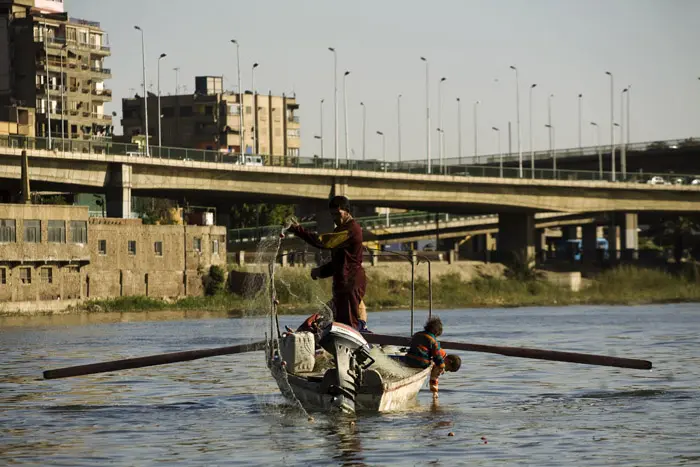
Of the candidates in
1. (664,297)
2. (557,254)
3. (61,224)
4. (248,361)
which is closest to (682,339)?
(248,361)

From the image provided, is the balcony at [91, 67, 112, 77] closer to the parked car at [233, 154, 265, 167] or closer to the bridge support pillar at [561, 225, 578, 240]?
the parked car at [233, 154, 265, 167]

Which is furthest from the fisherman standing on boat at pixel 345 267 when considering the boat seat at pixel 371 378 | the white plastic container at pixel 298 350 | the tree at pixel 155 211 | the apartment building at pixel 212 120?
the apartment building at pixel 212 120

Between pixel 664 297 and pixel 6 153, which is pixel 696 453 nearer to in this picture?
pixel 6 153

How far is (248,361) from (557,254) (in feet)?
318

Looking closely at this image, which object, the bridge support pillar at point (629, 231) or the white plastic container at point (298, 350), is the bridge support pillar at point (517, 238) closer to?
the bridge support pillar at point (629, 231)

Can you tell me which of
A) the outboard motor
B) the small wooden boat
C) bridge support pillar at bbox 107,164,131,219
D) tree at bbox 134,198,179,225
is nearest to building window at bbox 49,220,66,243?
bridge support pillar at bbox 107,164,131,219

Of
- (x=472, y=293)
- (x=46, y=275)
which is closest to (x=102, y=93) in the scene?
(x=472, y=293)

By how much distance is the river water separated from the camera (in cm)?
2277

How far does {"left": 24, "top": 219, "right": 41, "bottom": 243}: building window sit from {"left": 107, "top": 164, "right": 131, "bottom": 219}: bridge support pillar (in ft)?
30.4

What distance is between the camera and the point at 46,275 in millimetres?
81500

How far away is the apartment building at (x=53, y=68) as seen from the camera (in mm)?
137625

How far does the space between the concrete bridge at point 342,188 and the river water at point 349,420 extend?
133 feet

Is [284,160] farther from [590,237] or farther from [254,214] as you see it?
[590,237]

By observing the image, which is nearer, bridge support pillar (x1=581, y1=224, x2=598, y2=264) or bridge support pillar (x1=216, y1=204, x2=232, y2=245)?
bridge support pillar (x1=216, y1=204, x2=232, y2=245)
